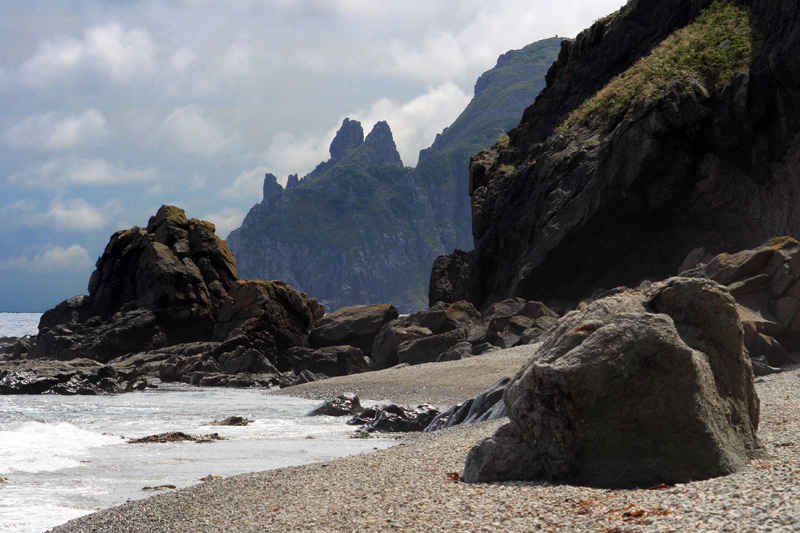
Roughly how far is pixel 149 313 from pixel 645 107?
115 ft

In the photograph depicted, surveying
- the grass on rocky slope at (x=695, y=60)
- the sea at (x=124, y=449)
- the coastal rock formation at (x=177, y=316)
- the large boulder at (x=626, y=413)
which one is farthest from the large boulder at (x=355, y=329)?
the large boulder at (x=626, y=413)

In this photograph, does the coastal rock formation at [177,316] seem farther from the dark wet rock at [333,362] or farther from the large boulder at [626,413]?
the large boulder at [626,413]

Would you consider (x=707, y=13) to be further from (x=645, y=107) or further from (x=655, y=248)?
(x=655, y=248)

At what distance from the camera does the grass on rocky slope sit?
107 ft

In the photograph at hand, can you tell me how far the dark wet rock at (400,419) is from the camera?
17.4m

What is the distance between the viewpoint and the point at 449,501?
20.9ft

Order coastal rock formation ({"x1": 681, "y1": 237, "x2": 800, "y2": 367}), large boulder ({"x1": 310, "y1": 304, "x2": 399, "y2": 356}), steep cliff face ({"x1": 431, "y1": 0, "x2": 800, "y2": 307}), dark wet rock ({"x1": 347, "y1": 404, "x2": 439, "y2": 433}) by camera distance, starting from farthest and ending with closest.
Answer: large boulder ({"x1": 310, "y1": 304, "x2": 399, "y2": 356}), steep cliff face ({"x1": 431, "y1": 0, "x2": 800, "y2": 307}), coastal rock formation ({"x1": 681, "y1": 237, "x2": 800, "y2": 367}), dark wet rock ({"x1": 347, "y1": 404, "x2": 439, "y2": 433})

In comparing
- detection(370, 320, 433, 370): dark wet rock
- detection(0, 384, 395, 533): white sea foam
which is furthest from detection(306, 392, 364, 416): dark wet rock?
detection(370, 320, 433, 370): dark wet rock

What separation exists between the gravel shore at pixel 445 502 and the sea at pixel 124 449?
1.86 metres

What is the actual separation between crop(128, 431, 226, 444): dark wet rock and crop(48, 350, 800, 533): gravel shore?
268 inches

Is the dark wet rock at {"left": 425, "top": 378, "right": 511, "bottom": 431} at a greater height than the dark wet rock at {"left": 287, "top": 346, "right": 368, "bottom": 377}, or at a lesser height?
lesser

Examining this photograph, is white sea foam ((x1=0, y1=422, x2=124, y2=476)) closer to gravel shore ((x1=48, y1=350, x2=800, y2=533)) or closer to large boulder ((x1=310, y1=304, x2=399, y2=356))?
gravel shore ((x1=48, y1=350, x2=800, y2=533))

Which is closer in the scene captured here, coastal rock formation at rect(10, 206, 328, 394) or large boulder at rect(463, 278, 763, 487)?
large boulder at rect(463, 278, 763, 487)

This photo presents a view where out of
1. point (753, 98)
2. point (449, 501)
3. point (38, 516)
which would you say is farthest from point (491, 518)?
point (753, 98)
